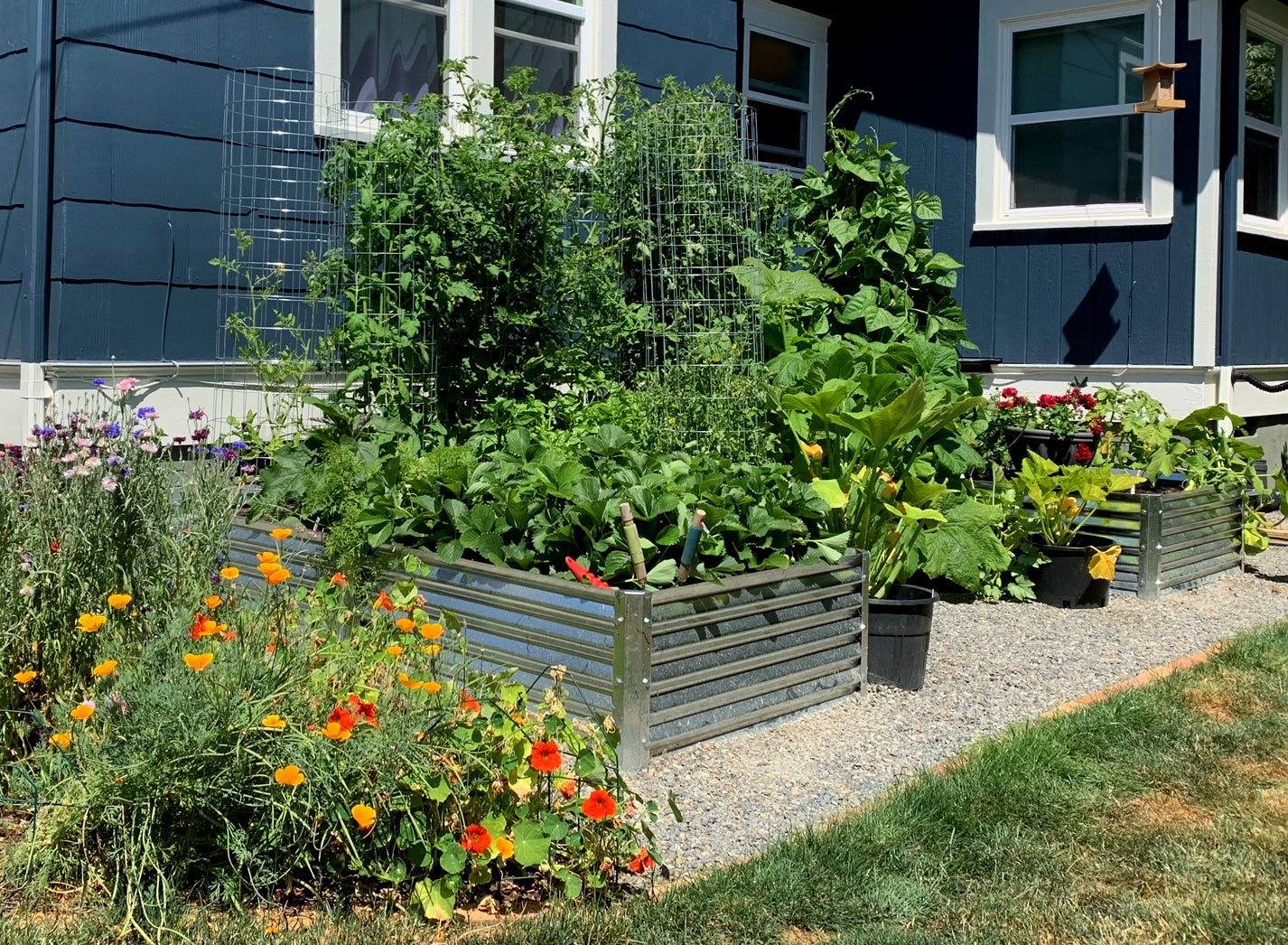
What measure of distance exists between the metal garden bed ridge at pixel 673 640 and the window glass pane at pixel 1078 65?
5.46 metres

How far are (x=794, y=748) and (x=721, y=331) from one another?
2002mm

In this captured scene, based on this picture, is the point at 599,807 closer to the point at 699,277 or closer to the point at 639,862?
the point at 639,862

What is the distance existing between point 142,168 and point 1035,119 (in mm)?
Result: 5867

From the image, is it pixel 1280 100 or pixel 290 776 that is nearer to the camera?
pixel 290 776

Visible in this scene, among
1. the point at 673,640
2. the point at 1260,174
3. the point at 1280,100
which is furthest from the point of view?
the point at 1280,100

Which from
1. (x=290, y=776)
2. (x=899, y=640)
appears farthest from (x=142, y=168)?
(x=290, y=776)

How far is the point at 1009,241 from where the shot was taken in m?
8.64

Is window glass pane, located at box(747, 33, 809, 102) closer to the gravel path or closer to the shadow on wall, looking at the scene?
the shadow on wall

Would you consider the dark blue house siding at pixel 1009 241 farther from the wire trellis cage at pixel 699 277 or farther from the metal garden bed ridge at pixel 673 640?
the metal garden bed ridge at pixel 673 640

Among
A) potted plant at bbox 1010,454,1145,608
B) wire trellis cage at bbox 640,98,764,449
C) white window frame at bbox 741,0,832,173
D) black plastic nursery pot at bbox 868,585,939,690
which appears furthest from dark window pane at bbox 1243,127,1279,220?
black plastic nursery pot at bbox 868,585,939,690

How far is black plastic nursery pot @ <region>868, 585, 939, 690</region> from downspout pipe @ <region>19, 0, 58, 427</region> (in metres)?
3.52

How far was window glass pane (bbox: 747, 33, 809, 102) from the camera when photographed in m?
9.41

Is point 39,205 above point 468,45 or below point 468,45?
below

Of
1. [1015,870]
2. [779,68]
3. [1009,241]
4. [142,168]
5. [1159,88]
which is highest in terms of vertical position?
[779,68]
